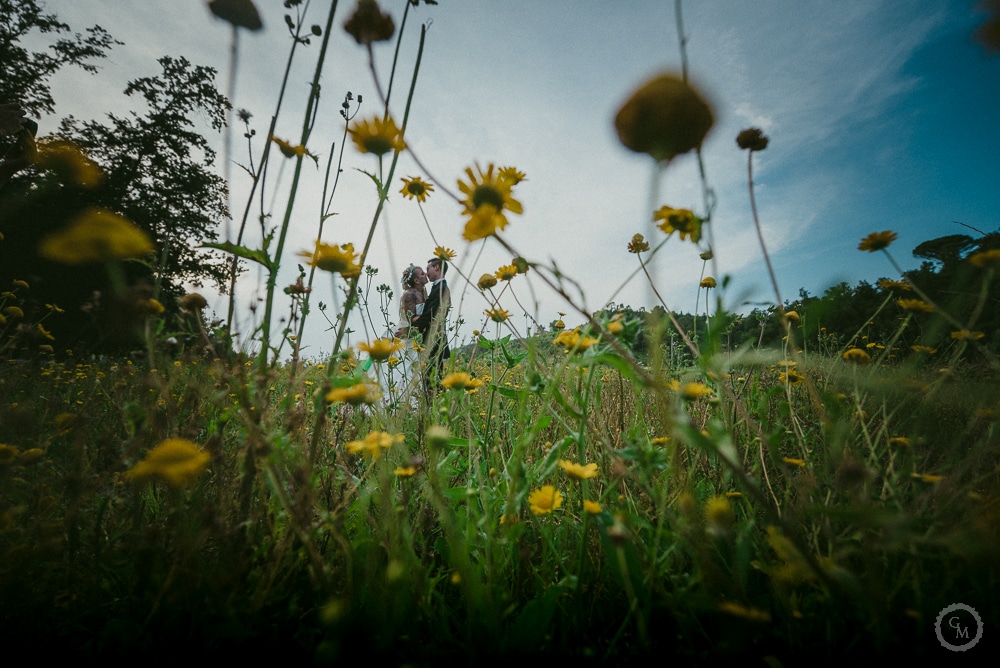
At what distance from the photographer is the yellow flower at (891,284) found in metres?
1.52

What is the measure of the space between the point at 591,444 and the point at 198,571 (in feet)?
4.51

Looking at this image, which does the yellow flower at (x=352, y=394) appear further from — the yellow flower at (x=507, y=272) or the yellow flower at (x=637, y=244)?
the yellow flower at (x=637, y=244)

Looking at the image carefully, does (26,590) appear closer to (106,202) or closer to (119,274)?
(119,274)

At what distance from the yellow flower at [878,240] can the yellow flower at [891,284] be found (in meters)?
0.29

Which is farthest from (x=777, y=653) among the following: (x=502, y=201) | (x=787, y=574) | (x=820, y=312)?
(x=502, y=201)

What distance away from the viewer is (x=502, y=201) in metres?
1.05

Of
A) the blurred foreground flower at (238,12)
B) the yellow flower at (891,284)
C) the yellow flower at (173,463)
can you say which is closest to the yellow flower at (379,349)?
the yellow flower at (173,463)

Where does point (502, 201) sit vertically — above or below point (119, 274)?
above

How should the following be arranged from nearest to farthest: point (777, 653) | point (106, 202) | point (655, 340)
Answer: point (655, 340) < point (777, 653) < point (106, 202)

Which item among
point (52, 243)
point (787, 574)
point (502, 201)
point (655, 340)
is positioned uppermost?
point (502, 201)

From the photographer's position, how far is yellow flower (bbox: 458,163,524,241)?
948mm

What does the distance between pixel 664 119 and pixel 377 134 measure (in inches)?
33.0

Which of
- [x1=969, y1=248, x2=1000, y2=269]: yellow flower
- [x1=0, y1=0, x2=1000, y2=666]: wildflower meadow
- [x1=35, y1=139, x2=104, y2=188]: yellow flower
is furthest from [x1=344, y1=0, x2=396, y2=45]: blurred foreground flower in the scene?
[x1=969, y1=248, x2=1000, y2=269]: yellow flower

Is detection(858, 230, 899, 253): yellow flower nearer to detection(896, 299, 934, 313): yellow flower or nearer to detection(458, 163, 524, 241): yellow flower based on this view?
detection(896, 299, 934, 313): yellow flower
